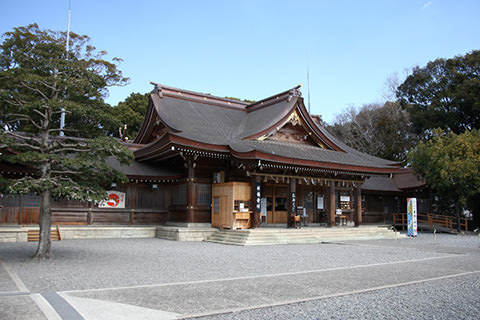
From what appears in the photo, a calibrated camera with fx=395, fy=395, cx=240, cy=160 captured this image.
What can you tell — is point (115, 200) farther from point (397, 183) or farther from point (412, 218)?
point (397, 183)

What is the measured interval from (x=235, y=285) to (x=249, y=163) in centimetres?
1003

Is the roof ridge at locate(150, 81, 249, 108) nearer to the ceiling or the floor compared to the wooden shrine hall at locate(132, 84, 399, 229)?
nearer to the ceiling

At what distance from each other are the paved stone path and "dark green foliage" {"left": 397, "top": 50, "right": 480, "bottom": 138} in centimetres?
2187

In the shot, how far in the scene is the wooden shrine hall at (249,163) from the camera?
57.8 feet

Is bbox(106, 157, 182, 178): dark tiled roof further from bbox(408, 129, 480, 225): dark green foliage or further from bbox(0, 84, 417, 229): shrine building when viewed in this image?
bbox(408, 129, 480, 225): dark green foliage

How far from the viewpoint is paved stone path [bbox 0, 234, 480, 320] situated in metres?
5.56

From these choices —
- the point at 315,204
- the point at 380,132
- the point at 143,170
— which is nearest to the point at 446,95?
the point at 380,132

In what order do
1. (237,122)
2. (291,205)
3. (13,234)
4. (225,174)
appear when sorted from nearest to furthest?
(13,234), (291,205), (225,174), (237,122)

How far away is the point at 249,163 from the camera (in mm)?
17219

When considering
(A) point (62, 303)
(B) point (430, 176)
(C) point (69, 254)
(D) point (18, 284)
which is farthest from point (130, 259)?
(B) point (430, 176)

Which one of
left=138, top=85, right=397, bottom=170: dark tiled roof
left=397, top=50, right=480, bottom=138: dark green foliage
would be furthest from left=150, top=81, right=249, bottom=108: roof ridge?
left=397, top=50, right=480, bottom=138: dark green foliage

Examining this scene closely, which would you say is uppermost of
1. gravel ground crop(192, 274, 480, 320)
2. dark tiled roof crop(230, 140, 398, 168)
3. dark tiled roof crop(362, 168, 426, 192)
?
dark tiled roof crop(230, 140, 398, 168)

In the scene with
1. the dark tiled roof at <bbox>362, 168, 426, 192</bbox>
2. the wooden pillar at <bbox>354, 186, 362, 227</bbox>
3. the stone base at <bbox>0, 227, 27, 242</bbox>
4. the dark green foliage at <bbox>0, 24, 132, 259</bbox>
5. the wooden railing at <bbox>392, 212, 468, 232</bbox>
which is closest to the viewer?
the dark green foliage at <bbox>0, 24, 132, 259</bbox>

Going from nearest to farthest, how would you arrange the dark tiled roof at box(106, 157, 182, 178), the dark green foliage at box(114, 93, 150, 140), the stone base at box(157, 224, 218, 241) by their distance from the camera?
1. the stone base at box(157, 224, 218, 241)
2. the dark tiled roof at box(106, 157, 182, 178)
3. the dark green foliage at box(114, 93, 150, 140)
